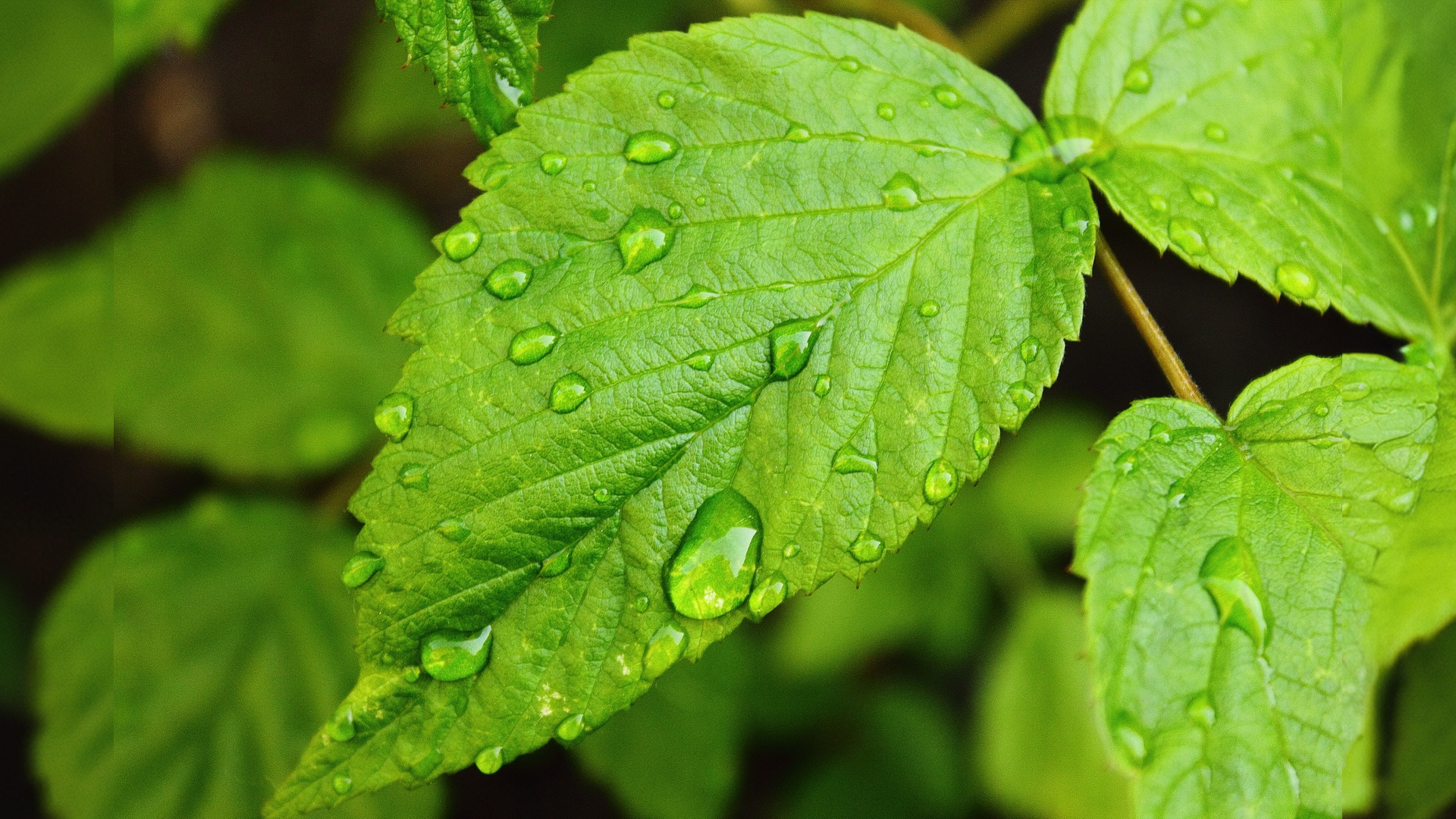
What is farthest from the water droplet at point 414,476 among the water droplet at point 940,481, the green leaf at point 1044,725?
the green leaf at point 1044,725

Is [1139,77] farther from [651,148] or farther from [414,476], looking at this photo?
[414,476]

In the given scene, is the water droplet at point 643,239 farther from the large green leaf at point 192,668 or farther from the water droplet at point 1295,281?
the large green leaf at point 192,668

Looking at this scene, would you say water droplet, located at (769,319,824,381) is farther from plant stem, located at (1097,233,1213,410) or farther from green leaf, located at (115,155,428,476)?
green leaf, located at (115,155,428,476)

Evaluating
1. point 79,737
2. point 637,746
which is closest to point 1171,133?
point 637,746

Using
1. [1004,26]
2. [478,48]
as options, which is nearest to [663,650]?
[478,48]

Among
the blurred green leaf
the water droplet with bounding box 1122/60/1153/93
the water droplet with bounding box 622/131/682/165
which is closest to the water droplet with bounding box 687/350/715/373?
the water droplet with bounding box 622/131/682/165

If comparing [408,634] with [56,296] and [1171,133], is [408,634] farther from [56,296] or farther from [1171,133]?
[56,296]
